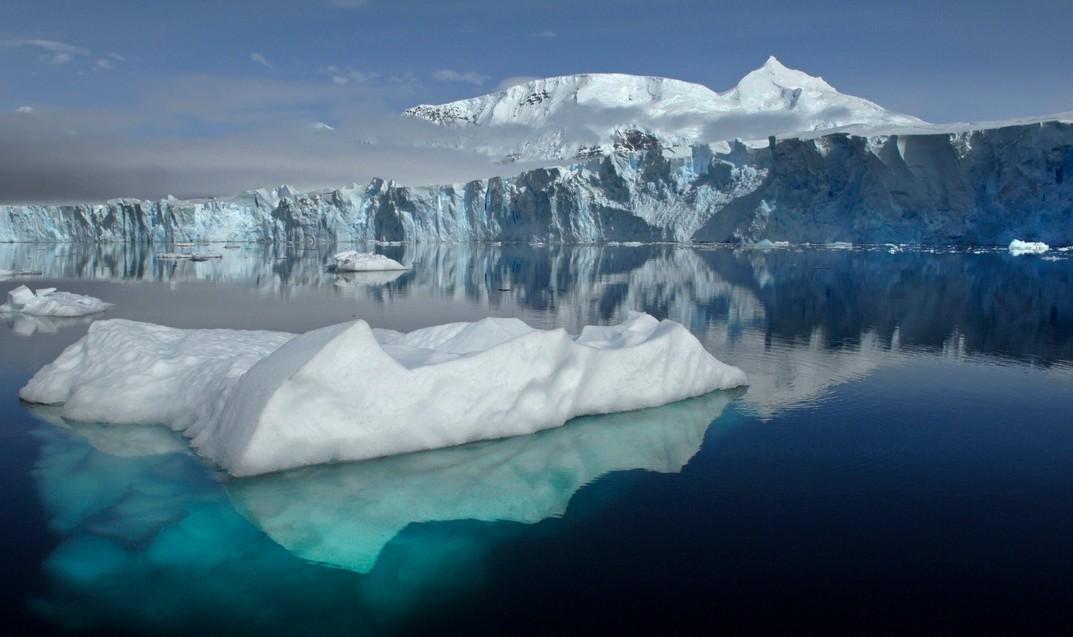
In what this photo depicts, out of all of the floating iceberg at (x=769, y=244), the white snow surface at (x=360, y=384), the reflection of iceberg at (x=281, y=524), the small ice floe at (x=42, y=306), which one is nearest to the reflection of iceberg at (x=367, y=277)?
the small ice floe at (x=42, y=306)

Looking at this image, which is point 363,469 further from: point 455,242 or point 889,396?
point 455,242

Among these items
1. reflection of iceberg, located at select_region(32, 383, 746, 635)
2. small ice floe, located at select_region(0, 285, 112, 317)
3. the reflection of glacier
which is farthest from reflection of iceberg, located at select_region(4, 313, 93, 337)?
reflection of iceberg, located at select_region(32, 383, 746, 635)

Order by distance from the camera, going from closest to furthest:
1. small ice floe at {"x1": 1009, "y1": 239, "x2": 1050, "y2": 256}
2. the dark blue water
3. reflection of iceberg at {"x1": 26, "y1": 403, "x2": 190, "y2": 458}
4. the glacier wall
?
the dark blue water
reflection of iceberg at {"x1": 26, "y1": 403, "x2": 190, "y2": 458}
small ice floe at {"x1": 1009, "y1": 239, "x2": 1050, "y2": 256}
the glacier wall

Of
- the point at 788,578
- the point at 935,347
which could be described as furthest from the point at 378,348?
the point at 935,347

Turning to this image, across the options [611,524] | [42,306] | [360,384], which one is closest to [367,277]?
[42,306]

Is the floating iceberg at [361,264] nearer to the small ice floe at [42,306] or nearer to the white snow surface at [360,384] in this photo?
the small ice floe at [42,306]

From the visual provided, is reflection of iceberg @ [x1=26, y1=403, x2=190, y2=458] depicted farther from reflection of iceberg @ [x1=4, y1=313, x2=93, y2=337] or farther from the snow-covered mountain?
the snow-covered mountain

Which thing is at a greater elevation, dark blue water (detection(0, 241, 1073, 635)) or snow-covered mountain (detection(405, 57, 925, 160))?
snow-covered mountain (detection(405, 57, 925, 160))

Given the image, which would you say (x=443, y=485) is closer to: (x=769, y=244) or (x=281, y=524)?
(x=281, y=524)
